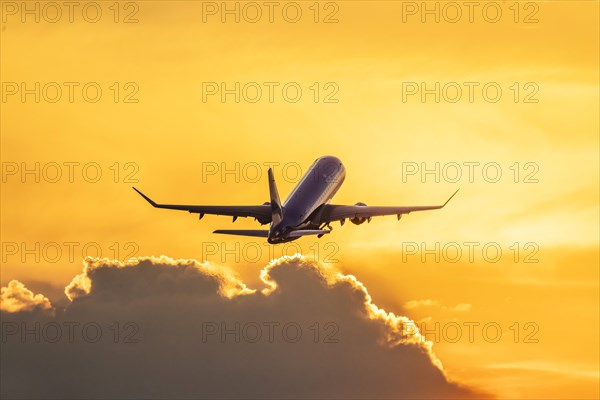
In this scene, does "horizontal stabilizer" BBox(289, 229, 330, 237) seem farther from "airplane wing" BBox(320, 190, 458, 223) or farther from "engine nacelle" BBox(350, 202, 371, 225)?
"engine nacelle" BBox(350, 202, 371, 225)

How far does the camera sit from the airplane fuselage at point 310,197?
159125 millimetres

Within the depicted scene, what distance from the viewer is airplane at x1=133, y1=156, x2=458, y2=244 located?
159000 mm

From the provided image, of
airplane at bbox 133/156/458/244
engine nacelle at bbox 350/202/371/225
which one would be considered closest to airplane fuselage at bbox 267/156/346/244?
airplane at bbox 133/156/458/244

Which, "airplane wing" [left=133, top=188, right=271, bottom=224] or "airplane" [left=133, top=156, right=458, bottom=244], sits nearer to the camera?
"airplane" [left=133, top=156, right=458, bottom=244]

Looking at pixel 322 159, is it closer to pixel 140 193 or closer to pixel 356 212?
pixel 356 212

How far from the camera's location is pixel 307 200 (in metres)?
172

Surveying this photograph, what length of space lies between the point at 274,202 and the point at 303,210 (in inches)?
295

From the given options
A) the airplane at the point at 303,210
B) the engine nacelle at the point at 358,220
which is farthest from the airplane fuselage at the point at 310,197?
the engine nacelle at the point at 358,220

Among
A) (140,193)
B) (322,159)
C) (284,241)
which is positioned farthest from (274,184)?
(322,159)

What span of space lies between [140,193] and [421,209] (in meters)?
43.1

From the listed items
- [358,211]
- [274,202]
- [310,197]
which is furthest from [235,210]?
[358,211]

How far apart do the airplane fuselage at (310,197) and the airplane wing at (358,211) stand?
58.6 inches

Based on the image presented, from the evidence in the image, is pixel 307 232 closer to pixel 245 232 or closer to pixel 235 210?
pixel 245 232

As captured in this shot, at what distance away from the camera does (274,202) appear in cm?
16112
